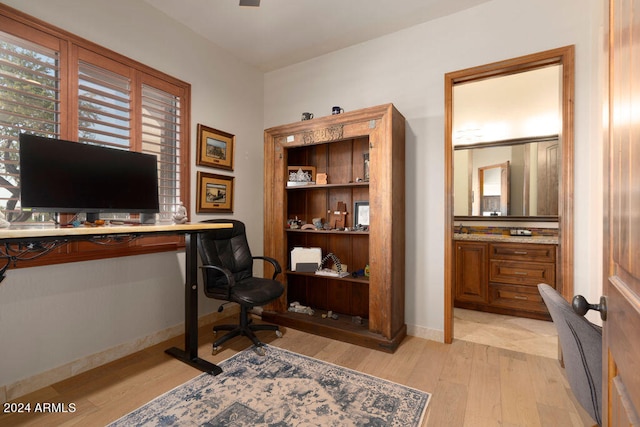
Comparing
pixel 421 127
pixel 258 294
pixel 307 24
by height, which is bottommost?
pixel 258 294

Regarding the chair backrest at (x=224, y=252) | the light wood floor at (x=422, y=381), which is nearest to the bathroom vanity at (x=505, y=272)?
the light wood floor at (x=422, y=381)

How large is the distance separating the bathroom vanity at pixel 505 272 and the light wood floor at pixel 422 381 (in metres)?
Answer: 1.05

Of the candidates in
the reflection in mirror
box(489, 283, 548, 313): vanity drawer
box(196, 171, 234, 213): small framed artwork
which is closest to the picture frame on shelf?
box(196, 171, 234, 213): small framed artwork

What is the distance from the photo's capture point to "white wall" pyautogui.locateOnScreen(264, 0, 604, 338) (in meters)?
2.28

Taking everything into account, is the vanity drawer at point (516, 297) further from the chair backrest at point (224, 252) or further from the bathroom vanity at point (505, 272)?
the chair backrest at point (224, 252)

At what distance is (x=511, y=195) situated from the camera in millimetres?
3885

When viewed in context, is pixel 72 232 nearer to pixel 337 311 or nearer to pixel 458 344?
pixel 337 311

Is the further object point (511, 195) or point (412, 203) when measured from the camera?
point (511, 195)

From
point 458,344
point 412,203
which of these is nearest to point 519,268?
point 458,344

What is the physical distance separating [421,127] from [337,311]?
85.0 inches

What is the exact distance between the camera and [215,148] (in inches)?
127

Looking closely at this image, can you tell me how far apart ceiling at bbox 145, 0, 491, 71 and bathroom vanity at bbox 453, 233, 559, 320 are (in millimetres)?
2514

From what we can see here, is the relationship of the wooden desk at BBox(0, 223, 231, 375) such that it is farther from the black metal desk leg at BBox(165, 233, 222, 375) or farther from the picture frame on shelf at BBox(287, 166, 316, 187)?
the picture frame on shelf at BBox(287, 166, 316, 187)

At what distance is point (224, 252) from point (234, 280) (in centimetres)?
49
